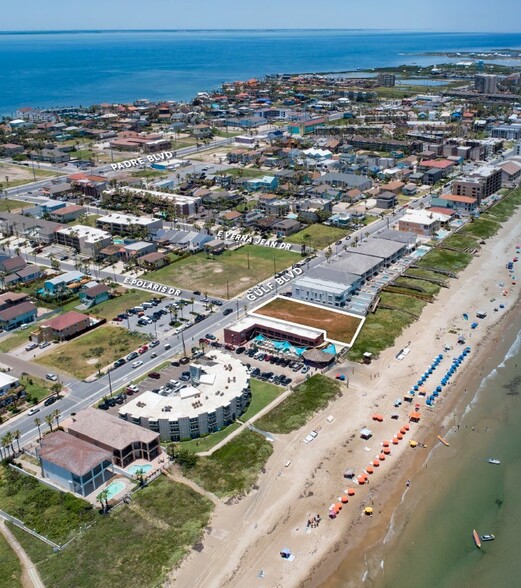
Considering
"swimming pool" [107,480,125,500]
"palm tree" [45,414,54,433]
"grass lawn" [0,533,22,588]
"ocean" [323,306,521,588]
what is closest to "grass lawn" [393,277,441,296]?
"ocean" [323,306,521,588]

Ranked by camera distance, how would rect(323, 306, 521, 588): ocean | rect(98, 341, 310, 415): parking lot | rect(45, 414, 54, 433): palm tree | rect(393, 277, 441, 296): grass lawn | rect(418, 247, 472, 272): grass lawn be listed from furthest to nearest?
rect(418, 247, 472, 272): grass lawn → rect(393, 277, 441, 296): grass lawn → rect(98, 341, 310, 415): parking lot → rect(45, 414, 54, 433): palm tree → rect(323, 306, 521, 588): ocean

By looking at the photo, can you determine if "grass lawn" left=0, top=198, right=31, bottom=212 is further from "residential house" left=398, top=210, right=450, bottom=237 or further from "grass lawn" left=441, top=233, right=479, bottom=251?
"grass lawn" left=441, top=233, right=479, bottom=251

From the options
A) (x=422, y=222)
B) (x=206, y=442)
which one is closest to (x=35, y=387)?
(x=206, y=442)

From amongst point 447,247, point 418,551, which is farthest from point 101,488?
point 447,247

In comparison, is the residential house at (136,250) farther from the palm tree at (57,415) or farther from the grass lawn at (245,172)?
the grass lawn at (245,172)

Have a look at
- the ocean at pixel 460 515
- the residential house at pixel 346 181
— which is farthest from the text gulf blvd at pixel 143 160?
the ocean at pixel 460 515

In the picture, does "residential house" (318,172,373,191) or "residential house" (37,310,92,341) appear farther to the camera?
"residential house" (318,172,373,191)

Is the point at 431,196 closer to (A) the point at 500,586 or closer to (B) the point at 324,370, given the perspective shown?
(B) the point at 324,370
